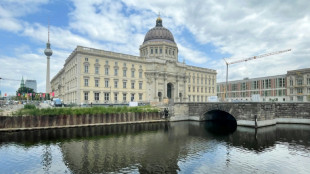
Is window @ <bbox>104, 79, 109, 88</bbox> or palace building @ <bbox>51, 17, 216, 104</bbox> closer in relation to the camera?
palace building @ <bbox>51, 17, 216, 104</bbox>

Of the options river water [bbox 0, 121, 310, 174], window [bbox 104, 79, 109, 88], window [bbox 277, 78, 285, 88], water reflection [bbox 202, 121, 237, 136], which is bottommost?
water reflection [bbox 202, 121, 237, 136]

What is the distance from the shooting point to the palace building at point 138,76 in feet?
206

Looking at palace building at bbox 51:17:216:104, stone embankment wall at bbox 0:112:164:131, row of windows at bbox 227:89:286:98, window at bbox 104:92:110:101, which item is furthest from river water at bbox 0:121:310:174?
row of windows at bbox 227:89:286:98

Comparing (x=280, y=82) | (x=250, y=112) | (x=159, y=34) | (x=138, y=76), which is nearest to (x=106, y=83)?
(x=138, y=76)

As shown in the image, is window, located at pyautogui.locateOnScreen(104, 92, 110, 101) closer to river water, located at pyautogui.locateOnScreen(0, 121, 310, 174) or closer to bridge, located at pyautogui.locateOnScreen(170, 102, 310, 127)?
bridge, located at pyautogui.locateOnScreen(170, 102, 310, 127)

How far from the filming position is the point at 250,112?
42.2 m

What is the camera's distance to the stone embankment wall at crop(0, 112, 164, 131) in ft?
117

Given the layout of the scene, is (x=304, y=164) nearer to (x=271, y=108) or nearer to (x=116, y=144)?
(x=116, y=144)

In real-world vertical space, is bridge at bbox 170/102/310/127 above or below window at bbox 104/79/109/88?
below

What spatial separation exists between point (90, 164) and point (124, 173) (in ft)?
13.7

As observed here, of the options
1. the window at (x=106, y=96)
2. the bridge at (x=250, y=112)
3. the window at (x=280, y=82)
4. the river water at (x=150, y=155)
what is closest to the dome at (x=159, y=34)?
the window at (x=106, y=96)

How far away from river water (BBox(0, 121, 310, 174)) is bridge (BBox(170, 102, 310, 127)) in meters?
11.1

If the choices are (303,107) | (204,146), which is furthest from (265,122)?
(204,146)

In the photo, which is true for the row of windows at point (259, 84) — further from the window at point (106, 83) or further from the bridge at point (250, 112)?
the window at point (106, 83)
